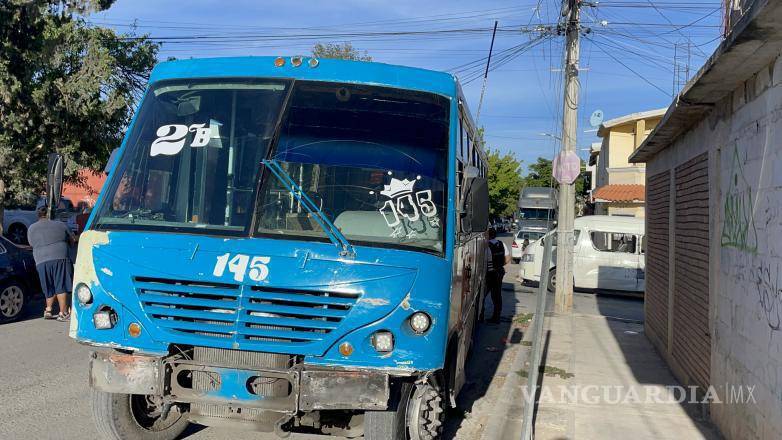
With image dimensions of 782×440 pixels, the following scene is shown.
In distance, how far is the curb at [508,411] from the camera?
6260 millimetres

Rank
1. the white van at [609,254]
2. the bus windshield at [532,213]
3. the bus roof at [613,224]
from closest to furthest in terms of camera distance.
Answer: the white van at [609,254], the bus roof at [613,224], the bus windshield at [532,213]

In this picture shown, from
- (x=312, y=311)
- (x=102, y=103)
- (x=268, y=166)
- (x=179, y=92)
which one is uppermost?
(x=102, y=103)

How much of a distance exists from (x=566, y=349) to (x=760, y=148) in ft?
19.0

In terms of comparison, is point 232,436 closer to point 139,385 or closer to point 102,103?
point 139,385

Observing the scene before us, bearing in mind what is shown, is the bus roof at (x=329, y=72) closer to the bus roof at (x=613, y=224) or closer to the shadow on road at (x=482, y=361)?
the shadow on road at (x=482, y=361)

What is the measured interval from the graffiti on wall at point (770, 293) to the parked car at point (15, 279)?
9.95 metres

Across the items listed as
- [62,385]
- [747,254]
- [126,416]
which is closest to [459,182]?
[747,254]

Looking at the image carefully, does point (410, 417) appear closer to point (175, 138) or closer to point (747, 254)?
point (175, 138)

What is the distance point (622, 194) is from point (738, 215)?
979 inches

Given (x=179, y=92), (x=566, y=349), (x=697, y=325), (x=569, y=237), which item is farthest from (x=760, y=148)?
(x=569, y=237)

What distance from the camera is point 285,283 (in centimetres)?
418

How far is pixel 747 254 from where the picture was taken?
5535mm

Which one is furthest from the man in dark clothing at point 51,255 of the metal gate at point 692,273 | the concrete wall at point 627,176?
the concrete wall at point 627,176

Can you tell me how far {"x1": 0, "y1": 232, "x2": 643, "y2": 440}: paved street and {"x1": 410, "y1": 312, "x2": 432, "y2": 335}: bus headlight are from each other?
6.71ft
